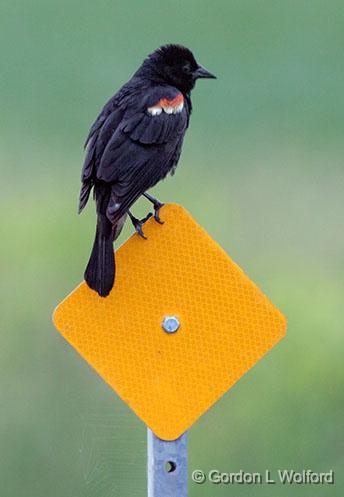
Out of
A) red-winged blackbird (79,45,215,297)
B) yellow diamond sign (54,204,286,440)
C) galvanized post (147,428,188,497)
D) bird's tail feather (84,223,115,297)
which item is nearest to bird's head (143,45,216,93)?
red-winged blackbird (79,45,215,297)

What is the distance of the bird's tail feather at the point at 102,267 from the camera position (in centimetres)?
326

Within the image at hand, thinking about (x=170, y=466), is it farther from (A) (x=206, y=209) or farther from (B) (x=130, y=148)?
(A) (x=206, y=209)

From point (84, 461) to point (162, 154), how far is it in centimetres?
104

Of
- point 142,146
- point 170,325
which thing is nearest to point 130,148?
point 142,146

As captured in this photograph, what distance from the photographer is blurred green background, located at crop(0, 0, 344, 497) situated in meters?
4.98

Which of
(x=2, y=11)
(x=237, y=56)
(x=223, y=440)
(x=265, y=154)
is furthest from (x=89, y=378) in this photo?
(x=2, y=11)

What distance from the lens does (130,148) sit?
13.1 ft

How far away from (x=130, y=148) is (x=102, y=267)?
704 millimetres

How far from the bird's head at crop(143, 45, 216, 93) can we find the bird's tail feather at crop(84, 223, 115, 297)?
100 cm

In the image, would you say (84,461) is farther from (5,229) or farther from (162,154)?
(5,229)

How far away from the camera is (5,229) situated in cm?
720

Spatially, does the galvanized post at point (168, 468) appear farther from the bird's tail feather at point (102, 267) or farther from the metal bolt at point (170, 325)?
the bird's tail feather at point (102, 267)

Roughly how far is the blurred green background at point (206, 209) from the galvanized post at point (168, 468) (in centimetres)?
69

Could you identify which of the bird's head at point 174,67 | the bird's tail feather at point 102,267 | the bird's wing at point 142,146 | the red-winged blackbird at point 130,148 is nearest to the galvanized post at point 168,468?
the bird's tail feather at point 102,267
